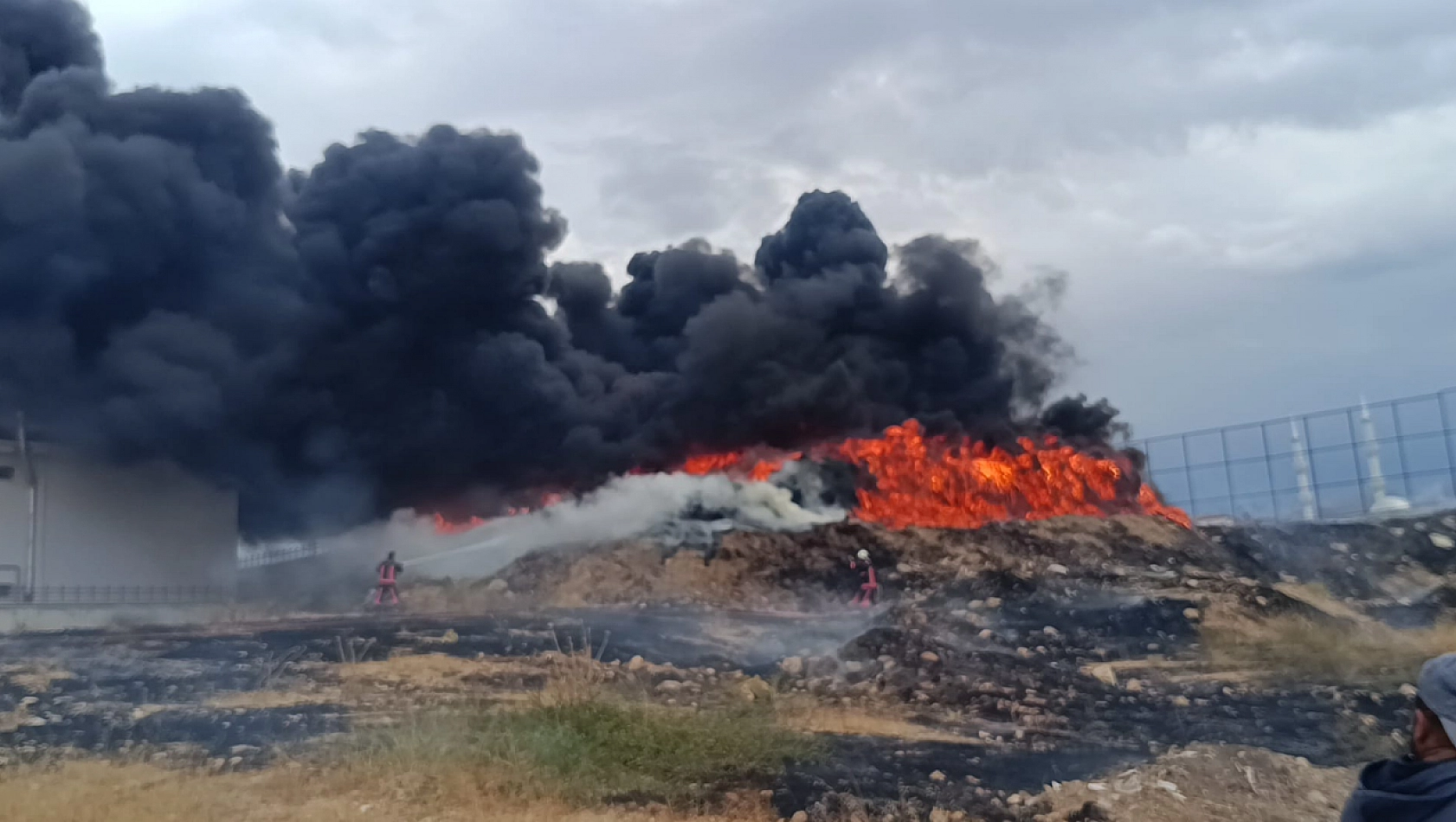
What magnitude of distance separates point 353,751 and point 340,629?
793 cm

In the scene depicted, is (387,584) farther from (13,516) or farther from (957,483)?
(957,483)

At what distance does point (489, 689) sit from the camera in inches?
512

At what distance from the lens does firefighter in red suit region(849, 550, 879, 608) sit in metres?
22.2

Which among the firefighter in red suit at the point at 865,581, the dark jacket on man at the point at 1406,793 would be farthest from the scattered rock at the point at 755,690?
the dark jacket on man at the point at 1406,793

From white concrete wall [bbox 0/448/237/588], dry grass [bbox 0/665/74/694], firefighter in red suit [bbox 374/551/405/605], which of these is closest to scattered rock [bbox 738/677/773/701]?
dry grass [bbox 0/665/74/694]

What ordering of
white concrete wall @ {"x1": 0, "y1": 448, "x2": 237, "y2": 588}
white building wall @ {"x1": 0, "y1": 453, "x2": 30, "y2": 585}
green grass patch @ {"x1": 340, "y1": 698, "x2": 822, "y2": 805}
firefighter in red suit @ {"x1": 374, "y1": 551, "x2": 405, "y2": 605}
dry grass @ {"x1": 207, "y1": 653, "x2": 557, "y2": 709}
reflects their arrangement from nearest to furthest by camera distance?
green grass patch @ {"x1": 340, "y1": 698, "x2": 822, "y2": 805}, dry grass @ {"x1": 207, "y1": 653, "x2": 557, "y2": 709}, firefighter in red suit @ {"x1": 374, "y1": 551, "x2": 405, "y2": 605}, white building wall @ {"x1": 0, "y1": 453, "x2": 30, "y2": 585}, white concrete wall @ {"x1": 0, "y1": 448, "x2": 237, "y2": 588}

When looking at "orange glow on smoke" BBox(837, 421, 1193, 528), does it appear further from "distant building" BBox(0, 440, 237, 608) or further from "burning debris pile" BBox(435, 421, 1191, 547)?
"distant building" BBox(0, 440, 237, 608)

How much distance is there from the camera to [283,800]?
9.14 metres

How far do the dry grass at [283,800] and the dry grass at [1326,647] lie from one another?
898cm

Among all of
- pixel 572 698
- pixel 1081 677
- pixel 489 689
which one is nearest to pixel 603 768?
pixel 572 698

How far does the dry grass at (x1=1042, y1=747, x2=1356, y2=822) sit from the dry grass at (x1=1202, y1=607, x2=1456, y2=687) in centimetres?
409

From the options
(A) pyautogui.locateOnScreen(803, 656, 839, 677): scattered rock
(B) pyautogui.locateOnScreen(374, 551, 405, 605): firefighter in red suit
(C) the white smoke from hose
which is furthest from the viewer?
(C) the white smoke from hose

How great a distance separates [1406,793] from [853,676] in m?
11.6

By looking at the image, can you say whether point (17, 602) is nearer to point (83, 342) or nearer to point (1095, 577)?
point (83, 342)
